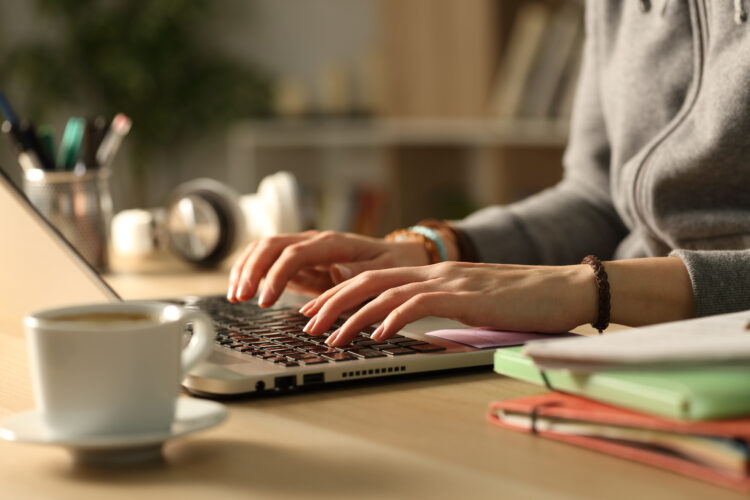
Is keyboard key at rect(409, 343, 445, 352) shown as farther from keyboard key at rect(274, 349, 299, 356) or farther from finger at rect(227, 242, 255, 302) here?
finger at rect(227, 242, 255, 302)

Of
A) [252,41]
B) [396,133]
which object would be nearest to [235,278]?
[396,133]

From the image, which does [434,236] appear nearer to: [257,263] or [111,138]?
[257,263]

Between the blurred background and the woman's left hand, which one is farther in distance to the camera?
the blurred background

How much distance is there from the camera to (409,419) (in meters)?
0.61

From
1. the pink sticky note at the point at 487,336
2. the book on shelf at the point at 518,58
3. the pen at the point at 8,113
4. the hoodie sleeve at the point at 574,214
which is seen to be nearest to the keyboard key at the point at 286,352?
the pink sticky note at the point at 487,336

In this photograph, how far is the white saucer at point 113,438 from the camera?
510 mm

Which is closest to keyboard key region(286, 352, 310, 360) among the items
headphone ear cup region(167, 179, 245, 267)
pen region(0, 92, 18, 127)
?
headphone ear cup region(167, 179, 245, 267)

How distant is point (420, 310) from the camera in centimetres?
72

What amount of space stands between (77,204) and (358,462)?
1.03 meters

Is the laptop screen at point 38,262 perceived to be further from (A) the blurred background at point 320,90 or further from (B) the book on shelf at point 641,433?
(A) the blurred background at point 320,90

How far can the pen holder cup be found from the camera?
1434 millimetres

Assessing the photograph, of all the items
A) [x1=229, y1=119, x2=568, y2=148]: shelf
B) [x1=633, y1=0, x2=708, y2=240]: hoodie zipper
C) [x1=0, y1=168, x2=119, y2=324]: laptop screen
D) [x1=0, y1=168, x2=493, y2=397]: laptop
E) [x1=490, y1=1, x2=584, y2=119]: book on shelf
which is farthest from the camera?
[x1=229, y1=119, x2=568, y2=148]: shelf

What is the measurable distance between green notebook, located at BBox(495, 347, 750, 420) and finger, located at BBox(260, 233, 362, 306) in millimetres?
402

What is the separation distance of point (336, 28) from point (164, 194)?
109cm
